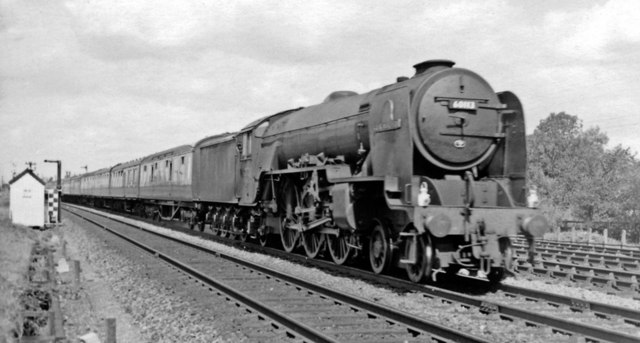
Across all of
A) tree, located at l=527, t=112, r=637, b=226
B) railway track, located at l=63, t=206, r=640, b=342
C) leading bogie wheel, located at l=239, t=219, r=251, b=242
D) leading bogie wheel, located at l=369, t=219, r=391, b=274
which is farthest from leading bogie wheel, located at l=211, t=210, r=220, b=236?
tree, located at l=527, t=112, r=637, b=226

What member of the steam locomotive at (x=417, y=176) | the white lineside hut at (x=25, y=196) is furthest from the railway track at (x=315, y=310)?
the white lineside hut at (x=25, y=196)

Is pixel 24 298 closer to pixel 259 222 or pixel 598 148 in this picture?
pixel 259 222

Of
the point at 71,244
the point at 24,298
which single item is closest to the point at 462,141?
the point at 24,298

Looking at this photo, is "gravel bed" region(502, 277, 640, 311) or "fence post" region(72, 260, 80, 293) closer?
"gravel bed" region(502, 277, 640, 311)

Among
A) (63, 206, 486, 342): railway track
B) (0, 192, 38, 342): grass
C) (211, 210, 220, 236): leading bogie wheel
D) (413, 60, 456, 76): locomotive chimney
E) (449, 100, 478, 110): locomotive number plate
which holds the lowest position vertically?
(63, 206, 486, 342): railway track

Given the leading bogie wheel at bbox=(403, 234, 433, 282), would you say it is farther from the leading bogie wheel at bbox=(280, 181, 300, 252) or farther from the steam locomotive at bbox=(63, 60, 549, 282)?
the leading bogie wheel at bbox=(280, 181, 300, 252)

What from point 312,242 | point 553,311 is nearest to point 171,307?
point 553,311

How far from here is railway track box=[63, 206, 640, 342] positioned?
20.7 ft

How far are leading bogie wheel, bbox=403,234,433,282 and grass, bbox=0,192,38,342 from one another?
5.56 m

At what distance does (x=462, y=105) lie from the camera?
973 cm

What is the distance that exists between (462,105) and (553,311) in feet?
11.8

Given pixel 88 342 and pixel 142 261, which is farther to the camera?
pixel 142 261

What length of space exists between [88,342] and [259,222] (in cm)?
1029

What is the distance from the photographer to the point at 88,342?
19.7 feet
